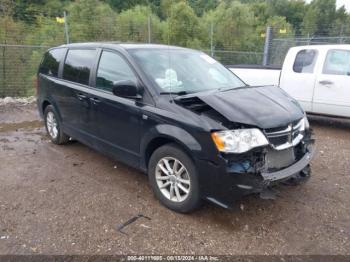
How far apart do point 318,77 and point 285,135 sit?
13.8 feet

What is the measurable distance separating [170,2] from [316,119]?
1001cm

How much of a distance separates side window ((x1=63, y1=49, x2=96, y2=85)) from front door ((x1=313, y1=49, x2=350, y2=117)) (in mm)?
4817

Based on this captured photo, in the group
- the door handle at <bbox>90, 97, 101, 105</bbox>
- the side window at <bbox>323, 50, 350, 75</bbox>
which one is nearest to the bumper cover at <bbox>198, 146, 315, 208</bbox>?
the door handle at <bbox>90, 97, 101, 105</bbox>

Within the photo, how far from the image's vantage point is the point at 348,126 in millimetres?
7352

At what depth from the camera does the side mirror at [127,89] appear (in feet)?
11.5

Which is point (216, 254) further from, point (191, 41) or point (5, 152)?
point (191, 41)

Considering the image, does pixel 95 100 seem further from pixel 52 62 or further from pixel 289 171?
pixel 289 171

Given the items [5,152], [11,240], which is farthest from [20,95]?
[11,240]

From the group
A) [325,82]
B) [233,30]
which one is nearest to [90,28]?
[233,30]

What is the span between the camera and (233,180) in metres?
2.91

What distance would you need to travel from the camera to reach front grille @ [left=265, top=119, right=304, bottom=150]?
3111 millimetres

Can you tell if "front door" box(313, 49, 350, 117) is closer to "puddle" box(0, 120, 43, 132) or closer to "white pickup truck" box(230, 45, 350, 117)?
"white pickup truck" box(230, 45, 350, 117)

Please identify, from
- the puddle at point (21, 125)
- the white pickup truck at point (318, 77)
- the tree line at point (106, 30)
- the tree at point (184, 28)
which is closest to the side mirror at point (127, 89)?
the puddle at point (21, 125)

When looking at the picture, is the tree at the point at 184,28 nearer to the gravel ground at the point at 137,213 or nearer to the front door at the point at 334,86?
the front door at the point at 334,86
